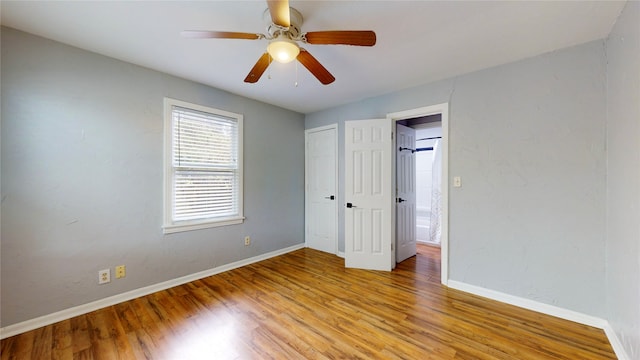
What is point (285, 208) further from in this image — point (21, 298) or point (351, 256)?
point (21, 298)

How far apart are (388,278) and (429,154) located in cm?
298

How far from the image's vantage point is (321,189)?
418 centimetres

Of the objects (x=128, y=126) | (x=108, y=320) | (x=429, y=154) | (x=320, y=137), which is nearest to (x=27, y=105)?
(x=128, y=126)

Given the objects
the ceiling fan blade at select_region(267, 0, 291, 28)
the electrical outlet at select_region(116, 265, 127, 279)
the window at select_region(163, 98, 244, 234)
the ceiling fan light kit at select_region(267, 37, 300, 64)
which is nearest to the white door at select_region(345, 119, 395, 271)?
the window at select_region(163, 98, 244, 234)

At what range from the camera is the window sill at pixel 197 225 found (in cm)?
276

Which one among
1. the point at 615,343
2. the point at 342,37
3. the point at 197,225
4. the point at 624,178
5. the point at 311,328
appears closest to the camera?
the point at 342,37

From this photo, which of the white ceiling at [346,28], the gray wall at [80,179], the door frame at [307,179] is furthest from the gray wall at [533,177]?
the gray wall at [80,179]

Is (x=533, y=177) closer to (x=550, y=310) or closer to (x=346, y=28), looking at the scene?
(x=550, y=310)

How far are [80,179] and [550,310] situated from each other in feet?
14.4

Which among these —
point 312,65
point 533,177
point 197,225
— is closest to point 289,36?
point 312,65

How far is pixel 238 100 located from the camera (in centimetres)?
341

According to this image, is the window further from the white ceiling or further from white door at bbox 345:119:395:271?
white door at bbox 345:119:395:271

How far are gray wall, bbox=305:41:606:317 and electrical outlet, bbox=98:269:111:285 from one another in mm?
3536

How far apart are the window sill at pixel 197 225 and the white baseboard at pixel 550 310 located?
2.77m
